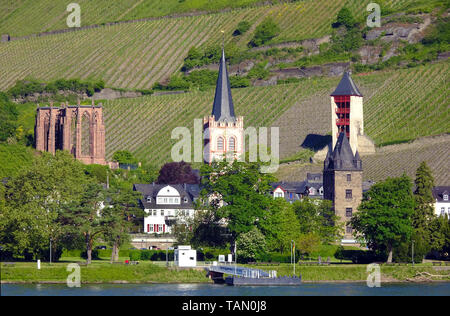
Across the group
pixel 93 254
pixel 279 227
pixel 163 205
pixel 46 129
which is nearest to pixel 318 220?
pixel 279 227

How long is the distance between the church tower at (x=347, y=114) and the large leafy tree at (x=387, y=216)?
186 feet

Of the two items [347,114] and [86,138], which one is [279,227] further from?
[86,138]

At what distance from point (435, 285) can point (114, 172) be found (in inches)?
2930

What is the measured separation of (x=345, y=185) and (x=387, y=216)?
16.3 meters

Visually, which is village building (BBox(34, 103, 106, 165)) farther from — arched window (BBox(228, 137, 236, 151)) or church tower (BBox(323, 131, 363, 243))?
church tower (BBox(323, 131, 363, 243))

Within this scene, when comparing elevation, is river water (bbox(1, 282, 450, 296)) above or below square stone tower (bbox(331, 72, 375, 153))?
below

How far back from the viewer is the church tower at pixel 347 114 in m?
160

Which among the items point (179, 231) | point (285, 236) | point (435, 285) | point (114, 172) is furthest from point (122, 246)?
point (114, 172)

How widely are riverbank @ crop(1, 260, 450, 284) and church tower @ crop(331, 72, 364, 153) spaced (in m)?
64.6

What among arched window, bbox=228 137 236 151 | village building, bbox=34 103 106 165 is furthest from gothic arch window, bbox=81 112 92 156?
arched window, bbox=228 137 236 151

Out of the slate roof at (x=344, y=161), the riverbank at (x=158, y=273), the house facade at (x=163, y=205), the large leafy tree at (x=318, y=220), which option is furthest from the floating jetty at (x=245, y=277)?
the house facade at (x=163, y=205)

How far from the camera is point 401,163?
148625mm

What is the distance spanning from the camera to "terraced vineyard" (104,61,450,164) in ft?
560

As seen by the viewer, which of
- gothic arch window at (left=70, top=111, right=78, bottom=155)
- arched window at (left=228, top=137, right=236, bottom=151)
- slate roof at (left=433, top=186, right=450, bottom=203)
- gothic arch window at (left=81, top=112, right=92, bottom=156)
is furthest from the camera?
gothic arch window at (left=81, top=112, right=92, bottom=156)
